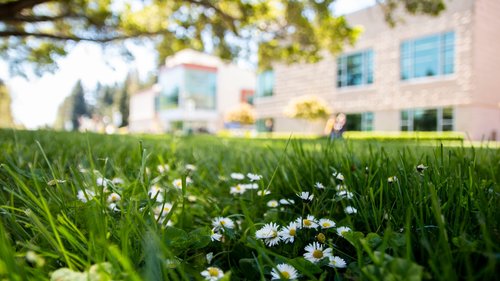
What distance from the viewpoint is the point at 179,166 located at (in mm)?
1829

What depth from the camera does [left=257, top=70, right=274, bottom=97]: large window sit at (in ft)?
78.7

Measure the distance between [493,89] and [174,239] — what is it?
60.3 ft

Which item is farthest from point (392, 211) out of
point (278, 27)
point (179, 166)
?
point (278, 27)

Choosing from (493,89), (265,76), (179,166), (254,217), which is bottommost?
(254,217)

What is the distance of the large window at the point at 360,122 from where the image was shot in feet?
59.3

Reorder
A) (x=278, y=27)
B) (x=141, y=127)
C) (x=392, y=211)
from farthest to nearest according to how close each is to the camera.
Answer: (x=141, y=127) < (x=278, y=27) < (x=392, y=211)

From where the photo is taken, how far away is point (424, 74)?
624 inches

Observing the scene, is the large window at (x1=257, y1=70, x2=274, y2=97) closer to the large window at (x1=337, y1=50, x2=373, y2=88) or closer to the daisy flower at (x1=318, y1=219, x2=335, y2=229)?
the large window at (x1=337, y1=50, x2=373, y2=88)

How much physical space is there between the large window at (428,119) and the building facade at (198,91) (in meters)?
24.7

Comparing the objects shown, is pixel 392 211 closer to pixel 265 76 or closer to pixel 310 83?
pixel 310 83

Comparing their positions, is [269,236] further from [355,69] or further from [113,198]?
[355,69]

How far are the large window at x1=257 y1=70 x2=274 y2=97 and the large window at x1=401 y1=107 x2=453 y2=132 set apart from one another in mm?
9768

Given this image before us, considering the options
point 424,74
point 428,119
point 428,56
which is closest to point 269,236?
point 428,119

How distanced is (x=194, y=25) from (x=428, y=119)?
40.4ft
